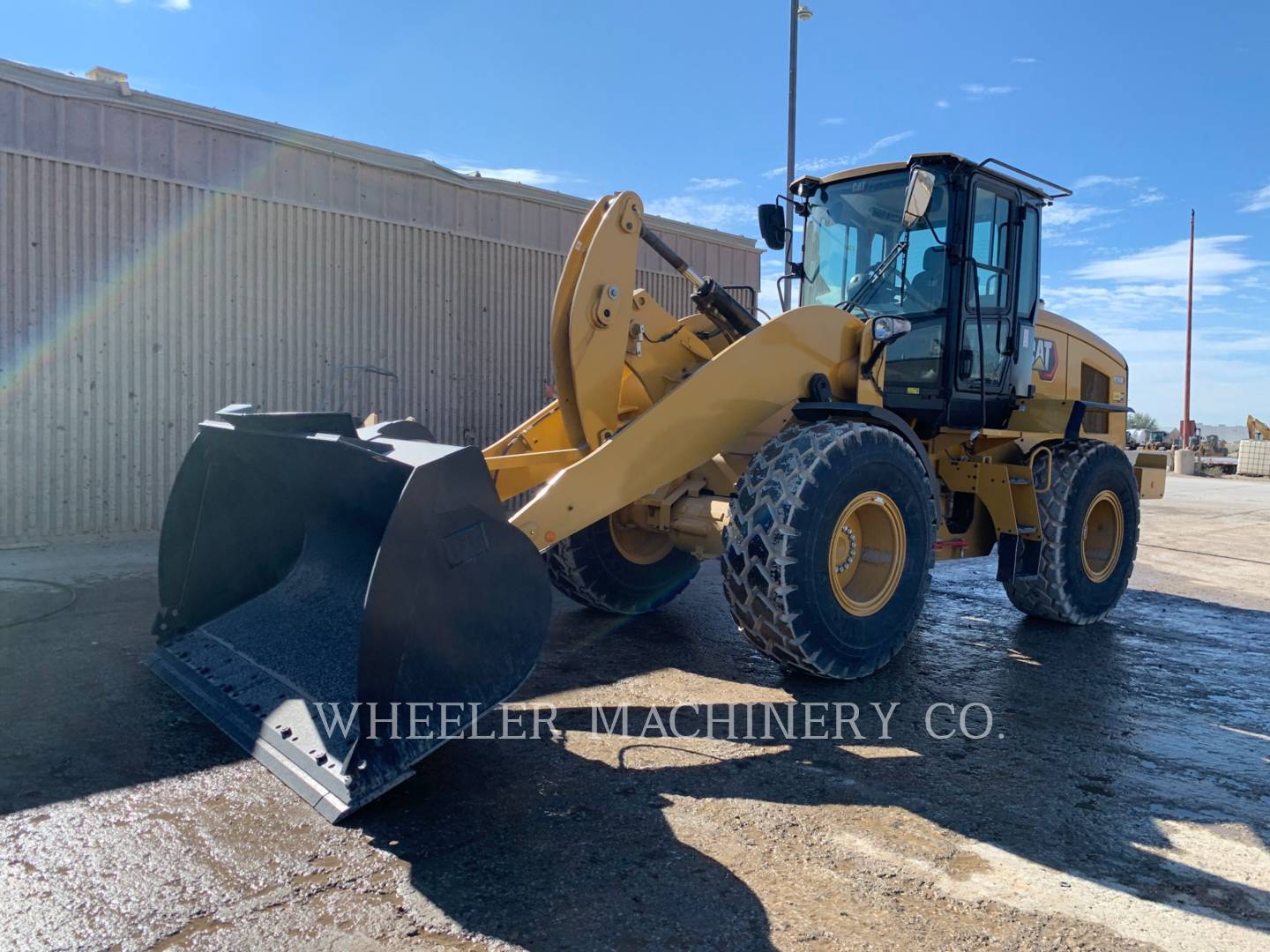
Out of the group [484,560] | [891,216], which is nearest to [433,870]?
[484,560]

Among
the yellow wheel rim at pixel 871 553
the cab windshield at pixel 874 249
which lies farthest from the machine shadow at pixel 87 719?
the cab windshield at pixel 874 249

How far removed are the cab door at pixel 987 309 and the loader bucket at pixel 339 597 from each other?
350cm

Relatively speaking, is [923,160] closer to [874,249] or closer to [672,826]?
[874,249]

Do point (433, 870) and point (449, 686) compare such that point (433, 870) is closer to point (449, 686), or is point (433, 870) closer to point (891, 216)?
point (449, 686)

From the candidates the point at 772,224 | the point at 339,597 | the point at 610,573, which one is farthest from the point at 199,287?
the point at 339,597

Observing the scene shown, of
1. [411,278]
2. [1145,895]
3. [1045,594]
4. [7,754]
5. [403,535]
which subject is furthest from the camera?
[411,278]

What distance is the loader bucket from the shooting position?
3006 mm

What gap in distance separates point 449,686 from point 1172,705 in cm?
380

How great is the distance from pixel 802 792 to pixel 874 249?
3.76 metres

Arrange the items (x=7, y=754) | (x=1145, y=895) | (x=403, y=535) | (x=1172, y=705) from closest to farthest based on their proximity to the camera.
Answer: (x=1145, y=895) → (x=403, y=535) → (x=7, y=754) → (x=1172, y=705)

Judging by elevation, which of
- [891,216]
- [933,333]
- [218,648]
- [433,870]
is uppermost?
[891,216]

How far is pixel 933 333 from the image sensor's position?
5891 mm

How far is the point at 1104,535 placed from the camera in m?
6.98

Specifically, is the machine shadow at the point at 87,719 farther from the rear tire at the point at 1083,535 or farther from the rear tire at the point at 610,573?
the rear tire at the point at 1083,535
